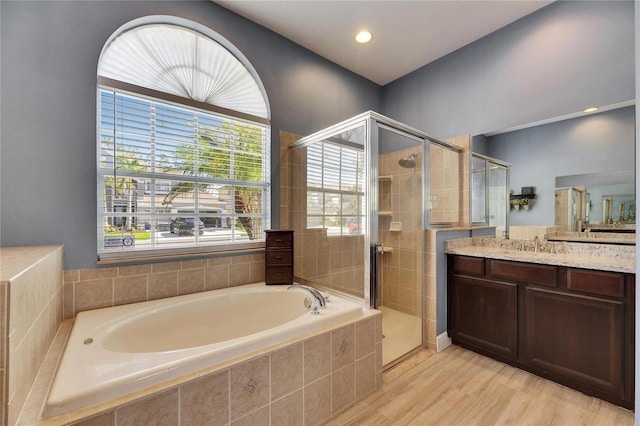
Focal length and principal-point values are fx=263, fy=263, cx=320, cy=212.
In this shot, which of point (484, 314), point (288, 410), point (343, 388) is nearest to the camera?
point (288, 410)

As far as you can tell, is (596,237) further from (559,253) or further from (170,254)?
(170,254)

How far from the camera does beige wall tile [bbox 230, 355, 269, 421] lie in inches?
44.9

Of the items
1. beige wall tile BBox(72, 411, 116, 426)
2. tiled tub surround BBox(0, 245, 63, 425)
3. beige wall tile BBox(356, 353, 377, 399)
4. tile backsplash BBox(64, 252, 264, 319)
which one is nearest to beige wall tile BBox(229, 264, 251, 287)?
tile backsplash BBox(64, 252, 264, 319)

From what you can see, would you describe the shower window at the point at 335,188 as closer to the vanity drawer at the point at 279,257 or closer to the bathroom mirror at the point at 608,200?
the vanity drawer at the point at 279,257

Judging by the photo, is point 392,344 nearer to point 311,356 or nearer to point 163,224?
point 311,356

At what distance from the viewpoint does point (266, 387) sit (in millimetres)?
1226

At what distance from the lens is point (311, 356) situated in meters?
1.39

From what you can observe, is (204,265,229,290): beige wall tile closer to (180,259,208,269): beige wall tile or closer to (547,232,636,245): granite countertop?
(180,259,208,269): beige wall tile

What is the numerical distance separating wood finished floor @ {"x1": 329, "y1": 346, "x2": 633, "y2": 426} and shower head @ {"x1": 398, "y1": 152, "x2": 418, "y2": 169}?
160cm

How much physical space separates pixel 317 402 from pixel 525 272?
5.51 ft

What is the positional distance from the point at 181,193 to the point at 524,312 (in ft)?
8.85

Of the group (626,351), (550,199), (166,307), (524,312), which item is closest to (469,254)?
(524,312)

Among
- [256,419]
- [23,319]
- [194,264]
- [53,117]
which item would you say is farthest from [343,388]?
[53,117]

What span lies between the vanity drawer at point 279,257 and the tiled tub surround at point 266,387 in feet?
2.62
